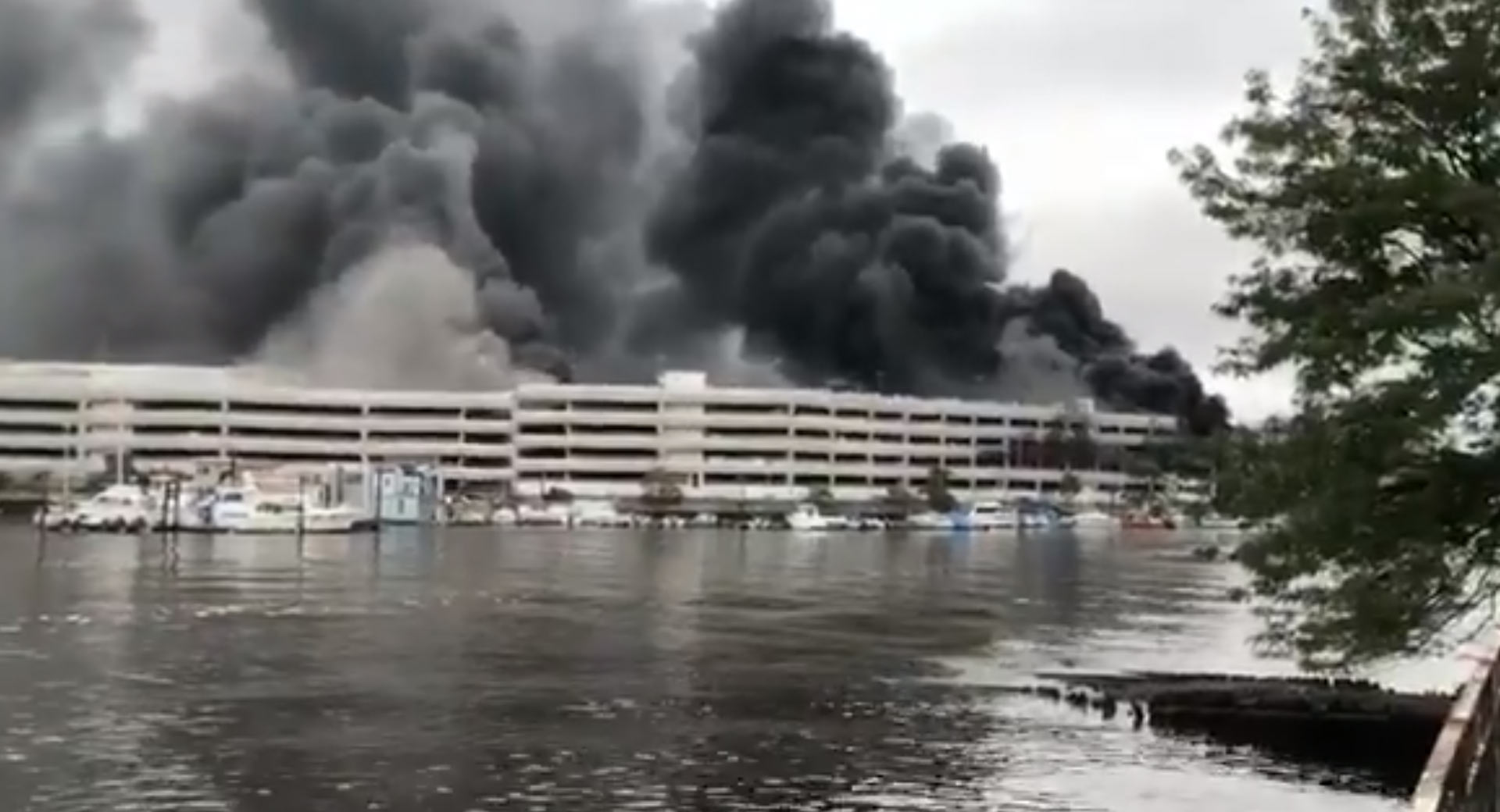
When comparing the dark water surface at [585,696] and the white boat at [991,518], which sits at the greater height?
the white boat at [991,518]

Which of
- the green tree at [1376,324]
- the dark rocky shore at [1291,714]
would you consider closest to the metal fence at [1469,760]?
the green tree at [1376,324]

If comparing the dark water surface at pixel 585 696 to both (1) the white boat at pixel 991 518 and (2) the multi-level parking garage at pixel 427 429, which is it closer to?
(1) the white boat at pixel 991 518

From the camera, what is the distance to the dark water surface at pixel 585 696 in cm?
3156

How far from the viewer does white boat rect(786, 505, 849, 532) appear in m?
176

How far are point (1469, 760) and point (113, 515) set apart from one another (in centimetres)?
14327

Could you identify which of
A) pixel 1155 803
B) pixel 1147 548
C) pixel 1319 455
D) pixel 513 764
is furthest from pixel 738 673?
pixel 1147 548

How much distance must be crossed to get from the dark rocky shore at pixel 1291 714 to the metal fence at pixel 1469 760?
24617mm

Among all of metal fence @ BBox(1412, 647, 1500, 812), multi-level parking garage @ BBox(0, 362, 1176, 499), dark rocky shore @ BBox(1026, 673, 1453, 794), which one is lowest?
dark rocky shore @ BBox(1026, 673, 1453, 794)

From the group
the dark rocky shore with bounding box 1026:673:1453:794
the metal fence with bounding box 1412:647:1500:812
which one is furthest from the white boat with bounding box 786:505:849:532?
the metal fence with bounding box 1412:647:1500:812

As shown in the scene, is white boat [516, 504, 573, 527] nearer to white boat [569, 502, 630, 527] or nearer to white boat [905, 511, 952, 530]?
white boat [569, 502, 630, 527]

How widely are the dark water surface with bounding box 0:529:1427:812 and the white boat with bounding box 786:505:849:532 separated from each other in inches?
3426

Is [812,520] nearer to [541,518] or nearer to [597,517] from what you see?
[597,517]

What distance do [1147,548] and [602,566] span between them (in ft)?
215

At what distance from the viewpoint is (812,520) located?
178 m
